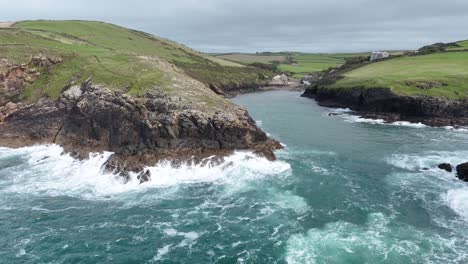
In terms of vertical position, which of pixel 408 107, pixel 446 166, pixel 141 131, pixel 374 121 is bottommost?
pixel 446 166

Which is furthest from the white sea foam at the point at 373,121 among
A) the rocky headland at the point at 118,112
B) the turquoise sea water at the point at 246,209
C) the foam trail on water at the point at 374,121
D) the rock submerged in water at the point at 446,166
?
the rocky headland at the point at 118,112

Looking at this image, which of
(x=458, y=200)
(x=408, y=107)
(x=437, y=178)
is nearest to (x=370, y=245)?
(x=458, y=200)

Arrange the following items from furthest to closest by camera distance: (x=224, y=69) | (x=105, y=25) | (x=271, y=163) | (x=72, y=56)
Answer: (x=105, y=25) → (x=224, y=69) → (x=72, y=56) → (x=271, y=163)

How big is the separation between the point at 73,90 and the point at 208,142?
2686cm

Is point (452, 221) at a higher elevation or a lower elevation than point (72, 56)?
lower

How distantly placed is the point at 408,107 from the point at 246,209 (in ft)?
194

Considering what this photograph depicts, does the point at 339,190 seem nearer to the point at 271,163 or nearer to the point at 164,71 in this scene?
the point at 271,163

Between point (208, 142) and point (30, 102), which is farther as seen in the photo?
point (30, 102)

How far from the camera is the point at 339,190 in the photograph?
140ft

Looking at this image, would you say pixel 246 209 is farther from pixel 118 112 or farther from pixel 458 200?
pixel 118 112

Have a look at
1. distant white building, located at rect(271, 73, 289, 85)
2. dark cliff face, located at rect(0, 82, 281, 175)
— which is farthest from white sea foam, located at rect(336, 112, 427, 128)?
Answer: distant white building, located at rect(271, 73, 289, 85)

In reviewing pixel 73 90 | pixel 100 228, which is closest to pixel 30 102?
pixel 73 90

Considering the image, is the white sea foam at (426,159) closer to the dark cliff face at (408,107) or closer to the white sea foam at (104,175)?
the white sea foam at (104,175)

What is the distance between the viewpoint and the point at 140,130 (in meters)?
51.5
